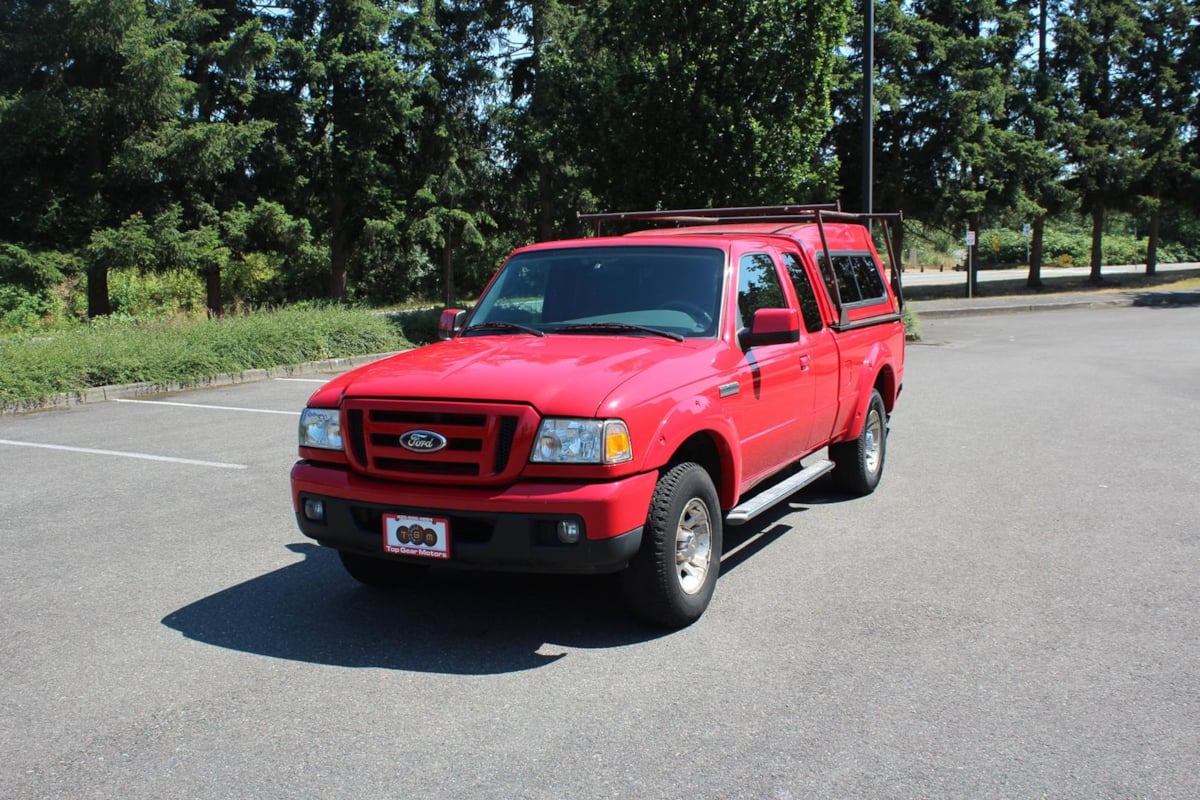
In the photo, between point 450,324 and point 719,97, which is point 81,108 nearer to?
point 719,97

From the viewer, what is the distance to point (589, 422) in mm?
4484

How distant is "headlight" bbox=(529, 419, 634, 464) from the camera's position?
4.48 metres

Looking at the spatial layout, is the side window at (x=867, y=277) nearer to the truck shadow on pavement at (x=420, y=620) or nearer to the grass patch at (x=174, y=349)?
the truck shadow on pavement at (x=420, y=620)

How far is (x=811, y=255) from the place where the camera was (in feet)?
23.1

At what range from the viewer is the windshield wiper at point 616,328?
5492 millimetres

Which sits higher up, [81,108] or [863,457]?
[81,108]

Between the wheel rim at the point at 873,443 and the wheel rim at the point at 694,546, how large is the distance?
2890mm

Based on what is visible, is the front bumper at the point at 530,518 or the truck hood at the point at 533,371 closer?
the front bumper at the point at 530,518

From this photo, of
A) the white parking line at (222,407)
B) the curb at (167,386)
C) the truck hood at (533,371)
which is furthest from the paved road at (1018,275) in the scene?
the truck hood at (533,371)

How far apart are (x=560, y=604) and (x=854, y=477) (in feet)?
10.2

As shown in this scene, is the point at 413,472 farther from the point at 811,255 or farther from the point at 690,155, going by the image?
the point at 690,155

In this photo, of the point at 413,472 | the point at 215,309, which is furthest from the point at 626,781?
the point at 215,309

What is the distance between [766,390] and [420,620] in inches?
88.2

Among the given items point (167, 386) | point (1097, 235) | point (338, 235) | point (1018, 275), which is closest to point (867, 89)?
point (167, 386)
